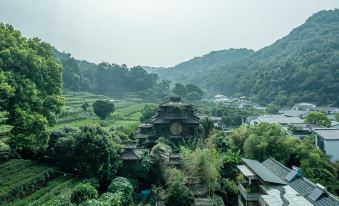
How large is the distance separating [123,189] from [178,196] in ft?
11.1

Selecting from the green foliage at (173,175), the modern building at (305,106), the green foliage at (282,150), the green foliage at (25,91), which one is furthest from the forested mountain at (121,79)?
the green foliage at (25,91)

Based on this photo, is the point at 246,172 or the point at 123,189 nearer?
the point at 246,172

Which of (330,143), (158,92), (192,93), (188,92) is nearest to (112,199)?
(330,143)

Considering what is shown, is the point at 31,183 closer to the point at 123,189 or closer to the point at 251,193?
the point at 123,189

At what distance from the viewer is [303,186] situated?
17.4 meters

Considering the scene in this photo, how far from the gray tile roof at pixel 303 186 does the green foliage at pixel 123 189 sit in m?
8.52

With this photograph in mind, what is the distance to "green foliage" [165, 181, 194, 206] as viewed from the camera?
62.9ft

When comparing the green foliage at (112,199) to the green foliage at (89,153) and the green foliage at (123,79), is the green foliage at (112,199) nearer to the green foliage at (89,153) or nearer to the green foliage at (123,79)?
the green foliage at (89,153)

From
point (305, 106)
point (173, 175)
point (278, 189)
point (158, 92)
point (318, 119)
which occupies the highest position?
point (158, 92)

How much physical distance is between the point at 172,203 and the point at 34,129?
8.10 meters

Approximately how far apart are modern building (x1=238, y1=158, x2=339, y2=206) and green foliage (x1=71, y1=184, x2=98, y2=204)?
8.25 metres

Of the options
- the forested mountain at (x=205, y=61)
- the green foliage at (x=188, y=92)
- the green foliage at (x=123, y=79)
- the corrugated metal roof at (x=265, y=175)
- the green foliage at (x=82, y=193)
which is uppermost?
the forested mountain at (x=205, y=61)

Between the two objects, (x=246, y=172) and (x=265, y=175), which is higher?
(x=265, y=175)

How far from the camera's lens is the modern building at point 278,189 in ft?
51.2
